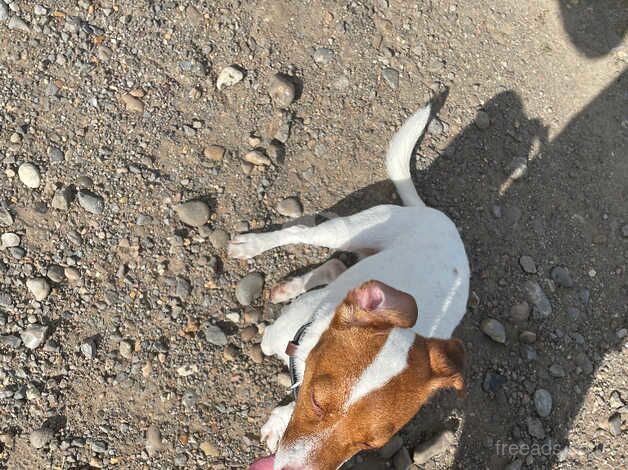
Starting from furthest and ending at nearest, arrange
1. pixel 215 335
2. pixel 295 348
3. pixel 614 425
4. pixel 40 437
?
pixel 614 425, pixel 215 335, pixel 40 437, pixel 295 348

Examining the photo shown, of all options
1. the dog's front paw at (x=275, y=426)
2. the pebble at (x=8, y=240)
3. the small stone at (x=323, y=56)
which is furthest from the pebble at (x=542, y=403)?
the pebble at (x=8, y=240)

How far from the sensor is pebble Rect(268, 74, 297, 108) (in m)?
4.73

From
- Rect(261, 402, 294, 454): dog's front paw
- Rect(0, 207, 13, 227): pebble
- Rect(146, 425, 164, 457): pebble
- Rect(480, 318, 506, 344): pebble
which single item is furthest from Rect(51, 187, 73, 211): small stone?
Rect(480, 318, 506, 344): pebble

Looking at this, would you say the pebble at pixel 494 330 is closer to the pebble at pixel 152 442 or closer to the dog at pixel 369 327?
the dog at pixel 369 327

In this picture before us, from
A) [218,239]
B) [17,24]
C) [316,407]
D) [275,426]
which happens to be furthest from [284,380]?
[17,24]

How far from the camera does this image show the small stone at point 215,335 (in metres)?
4.29

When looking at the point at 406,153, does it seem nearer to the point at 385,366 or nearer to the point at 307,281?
the point at 307,281

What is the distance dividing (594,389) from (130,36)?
16.6 feet

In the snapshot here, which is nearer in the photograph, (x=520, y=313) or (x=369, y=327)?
(x=369, y=327)

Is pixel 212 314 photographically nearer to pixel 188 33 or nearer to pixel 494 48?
pixel 188 33

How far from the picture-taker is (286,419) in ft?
13.5

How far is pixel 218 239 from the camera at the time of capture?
448 cm

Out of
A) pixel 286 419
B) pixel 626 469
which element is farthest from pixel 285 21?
pixel 626 469

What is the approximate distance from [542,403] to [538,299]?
0.90 m
